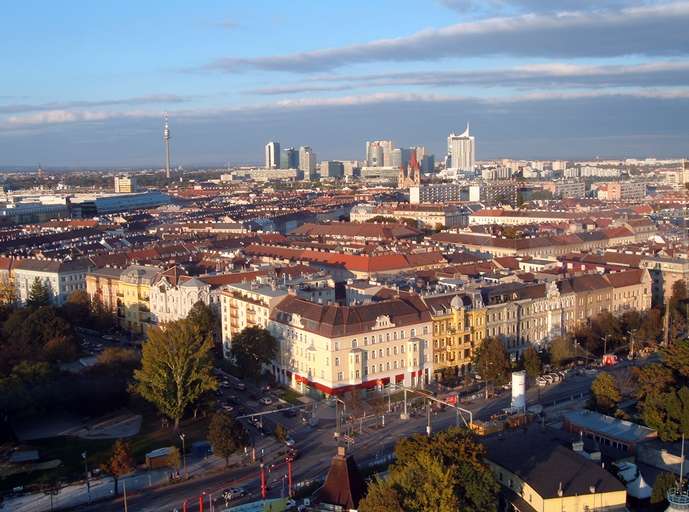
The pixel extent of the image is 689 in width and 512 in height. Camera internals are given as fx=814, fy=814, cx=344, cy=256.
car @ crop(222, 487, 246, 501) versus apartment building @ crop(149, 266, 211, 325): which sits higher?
apartment building @ crop(149, 266, 211, 325)

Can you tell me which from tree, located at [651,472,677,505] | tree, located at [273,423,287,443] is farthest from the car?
tree, located at [651,472,677,505]

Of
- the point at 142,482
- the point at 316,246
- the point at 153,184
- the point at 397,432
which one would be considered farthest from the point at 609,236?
the point at 153,184

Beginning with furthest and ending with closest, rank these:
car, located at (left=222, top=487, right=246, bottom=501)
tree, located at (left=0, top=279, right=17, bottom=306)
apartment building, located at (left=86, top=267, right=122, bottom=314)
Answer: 1. tree, located at (left=0, top=279, right=17, bottom=306)
2. apartment building, located at (left=86, top=267, right=122, bottom=314)
3. car, located at (left=222, top=487, right=246, bottom=501)

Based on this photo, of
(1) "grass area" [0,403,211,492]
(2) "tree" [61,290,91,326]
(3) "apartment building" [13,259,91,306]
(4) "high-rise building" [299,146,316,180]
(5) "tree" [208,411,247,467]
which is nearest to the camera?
(1) "grass area" [0,403,211,492]

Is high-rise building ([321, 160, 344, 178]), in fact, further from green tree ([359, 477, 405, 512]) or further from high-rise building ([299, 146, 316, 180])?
green tree ([359, 477, 405, 512])

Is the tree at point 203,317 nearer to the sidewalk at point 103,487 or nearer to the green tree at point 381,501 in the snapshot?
the sidewalk at point 103,487

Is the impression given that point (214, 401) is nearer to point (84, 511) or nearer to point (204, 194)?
point (84, 511)
